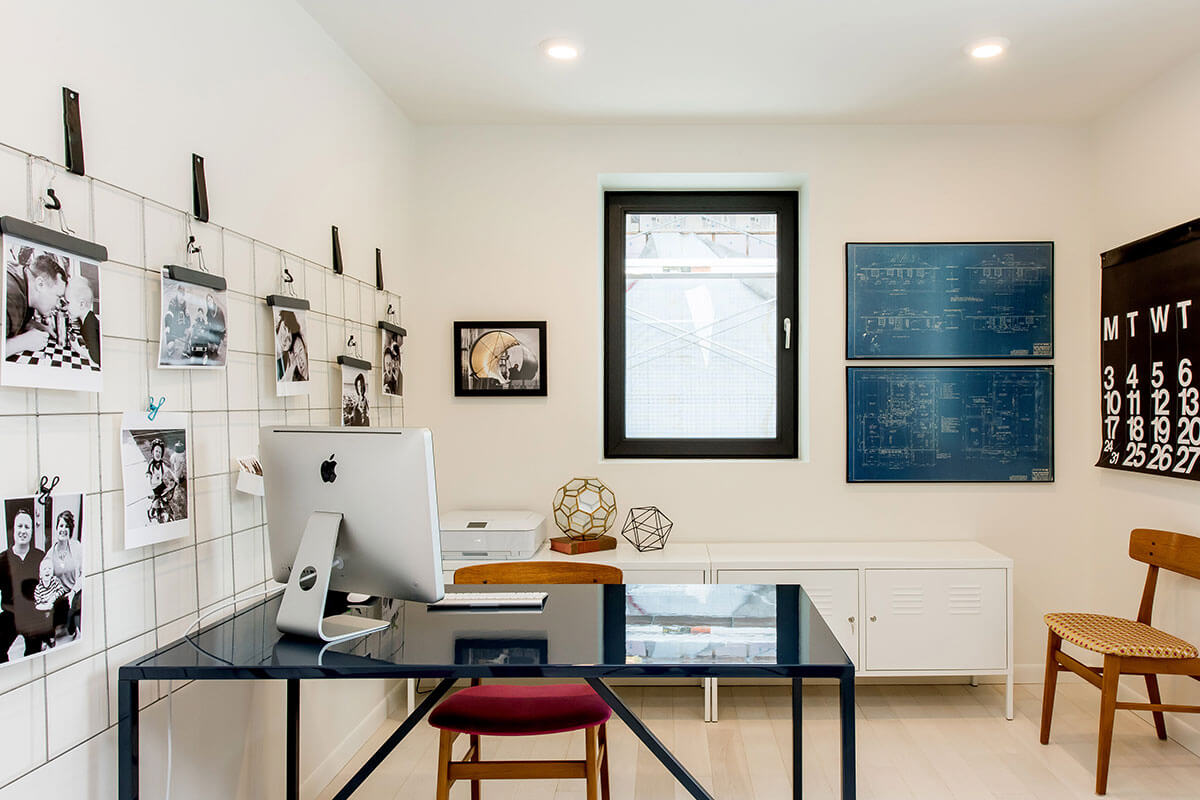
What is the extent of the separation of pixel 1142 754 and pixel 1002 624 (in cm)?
61

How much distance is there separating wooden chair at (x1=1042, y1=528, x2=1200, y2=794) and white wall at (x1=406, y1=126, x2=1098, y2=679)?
2.12ft

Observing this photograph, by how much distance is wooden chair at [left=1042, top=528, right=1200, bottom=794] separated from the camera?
2648 millimetres

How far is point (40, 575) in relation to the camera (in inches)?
58.4

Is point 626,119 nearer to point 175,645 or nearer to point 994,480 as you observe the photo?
point 994,480

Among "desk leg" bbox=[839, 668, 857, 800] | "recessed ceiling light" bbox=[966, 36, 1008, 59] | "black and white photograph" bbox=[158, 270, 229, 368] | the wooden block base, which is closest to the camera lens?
"desk leg" bbox=[839, 668, 857, 800]

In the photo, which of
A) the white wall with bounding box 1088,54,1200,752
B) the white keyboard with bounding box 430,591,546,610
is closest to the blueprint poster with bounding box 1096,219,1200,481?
the white wall with bounding box 1088,54,1200,752

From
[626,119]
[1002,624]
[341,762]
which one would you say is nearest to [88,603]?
[341,762]

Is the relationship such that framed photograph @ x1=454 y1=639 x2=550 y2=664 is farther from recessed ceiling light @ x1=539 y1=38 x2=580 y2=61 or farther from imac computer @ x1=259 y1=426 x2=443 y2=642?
recessed ceiling light @ x1=539 y1=38 x2=580 y2=61

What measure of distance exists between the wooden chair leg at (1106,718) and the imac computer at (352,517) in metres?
2.22

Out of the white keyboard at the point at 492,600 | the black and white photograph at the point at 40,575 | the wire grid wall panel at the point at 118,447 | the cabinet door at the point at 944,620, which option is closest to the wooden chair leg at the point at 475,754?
the white keyboard at the point at 492,600

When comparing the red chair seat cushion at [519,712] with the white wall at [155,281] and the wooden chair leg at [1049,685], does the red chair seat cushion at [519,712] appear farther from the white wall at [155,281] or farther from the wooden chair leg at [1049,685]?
the wooden chair leg at [1049,685]

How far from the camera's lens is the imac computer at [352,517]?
171 centimetres

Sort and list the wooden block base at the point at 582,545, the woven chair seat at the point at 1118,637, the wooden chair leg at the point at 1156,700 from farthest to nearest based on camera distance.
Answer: the wooden block base at the point at 582,545
the wooden chair leg at the point at 1156,700
the woven chair seat at the point at 1118,637

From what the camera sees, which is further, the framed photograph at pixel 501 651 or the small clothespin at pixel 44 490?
the framed photograph at pixel 501 651
